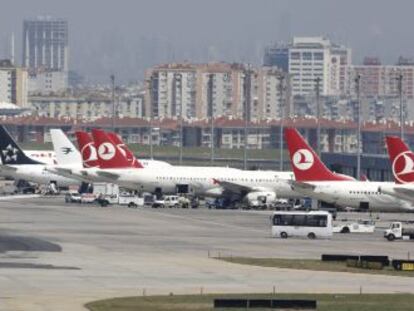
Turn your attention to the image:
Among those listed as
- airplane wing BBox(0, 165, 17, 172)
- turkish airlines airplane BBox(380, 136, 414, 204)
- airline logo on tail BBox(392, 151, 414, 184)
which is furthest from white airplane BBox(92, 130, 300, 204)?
airline logo on tail BBox(392, 151, 414, 184)

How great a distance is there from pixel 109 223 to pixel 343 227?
1550cm

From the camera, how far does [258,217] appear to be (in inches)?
5418

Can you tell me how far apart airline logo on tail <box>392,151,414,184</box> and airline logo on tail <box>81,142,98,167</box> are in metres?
43.3

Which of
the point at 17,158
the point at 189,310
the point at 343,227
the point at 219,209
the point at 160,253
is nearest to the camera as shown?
the point at 189,310

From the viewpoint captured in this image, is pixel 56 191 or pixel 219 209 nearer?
pixel 219 209

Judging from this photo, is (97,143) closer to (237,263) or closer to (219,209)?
(219,209)

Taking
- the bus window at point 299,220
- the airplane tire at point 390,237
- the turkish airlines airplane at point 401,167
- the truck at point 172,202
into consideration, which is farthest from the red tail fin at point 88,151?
the airplane tire at point 390,237

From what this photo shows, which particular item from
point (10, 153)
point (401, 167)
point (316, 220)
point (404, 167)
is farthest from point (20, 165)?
point (316, 220)

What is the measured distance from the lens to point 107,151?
526 feet

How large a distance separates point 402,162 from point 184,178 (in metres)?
38.2

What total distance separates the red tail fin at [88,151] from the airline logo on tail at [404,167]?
43.2 metres

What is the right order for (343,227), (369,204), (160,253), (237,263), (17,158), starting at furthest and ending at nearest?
1. (17,158)
2. (369,204)
3. (343,227)
4. (160,253)
5. (237,263)

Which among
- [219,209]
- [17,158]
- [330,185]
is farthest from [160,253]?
[17,158]

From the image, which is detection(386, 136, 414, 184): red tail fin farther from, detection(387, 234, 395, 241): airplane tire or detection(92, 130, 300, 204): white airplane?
detection(92, 130, 300, 204): white airplane
